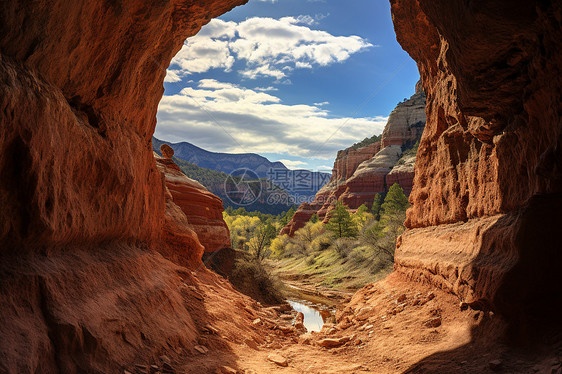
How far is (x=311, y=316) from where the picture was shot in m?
24.6

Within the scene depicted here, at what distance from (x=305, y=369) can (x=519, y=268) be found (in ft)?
16.9

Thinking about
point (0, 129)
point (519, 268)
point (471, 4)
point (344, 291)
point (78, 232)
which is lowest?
point (344, 291)

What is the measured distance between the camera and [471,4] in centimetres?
541

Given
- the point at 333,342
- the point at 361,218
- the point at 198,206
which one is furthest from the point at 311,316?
the point at 361,218

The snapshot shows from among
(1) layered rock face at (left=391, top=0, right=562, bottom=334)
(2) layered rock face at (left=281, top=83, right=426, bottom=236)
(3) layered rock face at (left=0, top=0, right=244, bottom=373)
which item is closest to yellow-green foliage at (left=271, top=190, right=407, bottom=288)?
(2) layered rock face at (left=281, top=83, right=426, bottom=236)

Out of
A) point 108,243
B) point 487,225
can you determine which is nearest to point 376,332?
point 487,225

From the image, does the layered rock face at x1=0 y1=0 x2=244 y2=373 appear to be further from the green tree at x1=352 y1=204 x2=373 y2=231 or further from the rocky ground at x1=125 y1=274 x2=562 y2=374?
the green tree at x1=352 y1=204 x2=373 y2=231

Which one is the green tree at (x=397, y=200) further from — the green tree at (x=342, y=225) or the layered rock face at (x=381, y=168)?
the layered rock face at (x=381, y=168)

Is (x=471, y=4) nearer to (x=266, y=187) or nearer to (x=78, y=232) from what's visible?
(x=78, y=232)

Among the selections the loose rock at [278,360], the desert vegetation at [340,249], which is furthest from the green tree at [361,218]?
the loose rock at [278,360]

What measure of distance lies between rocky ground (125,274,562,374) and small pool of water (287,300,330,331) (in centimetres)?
769

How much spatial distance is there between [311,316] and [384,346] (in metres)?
15.6

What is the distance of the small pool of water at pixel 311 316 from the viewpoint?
70.4 feet

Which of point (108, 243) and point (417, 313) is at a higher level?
point (108, 243)
